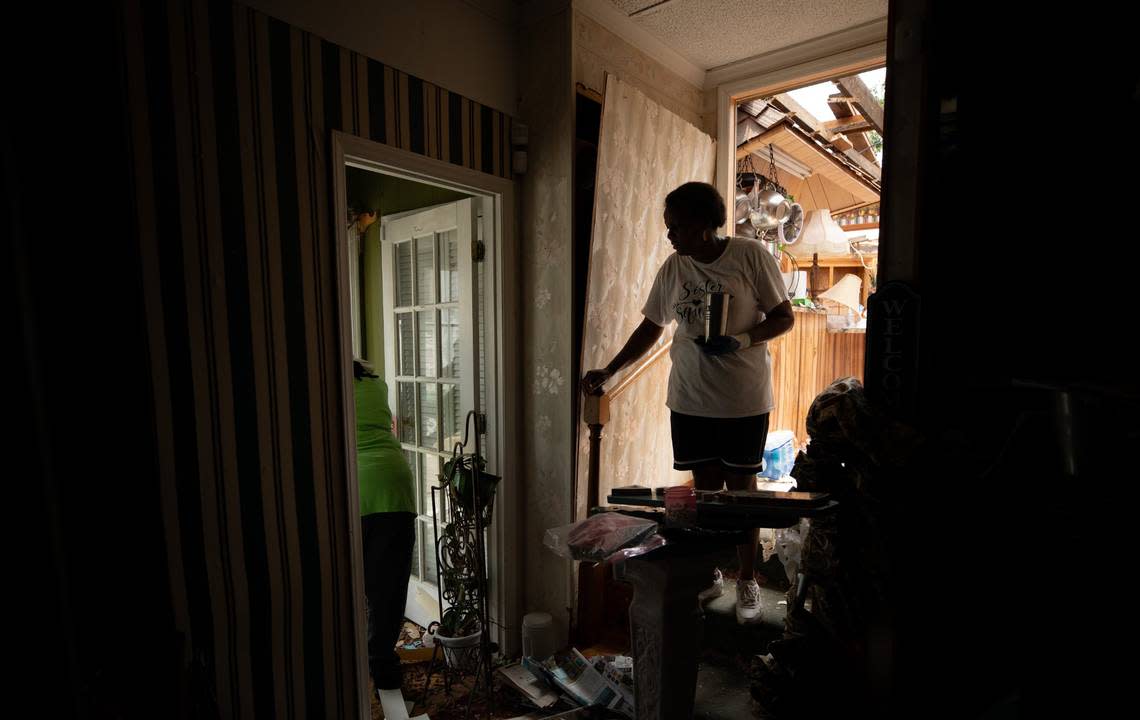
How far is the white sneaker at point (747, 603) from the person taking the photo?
2.20 m

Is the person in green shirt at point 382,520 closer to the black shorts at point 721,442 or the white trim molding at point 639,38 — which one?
the black shorts at point 721,442

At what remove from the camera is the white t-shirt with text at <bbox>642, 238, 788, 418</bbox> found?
7.03ft

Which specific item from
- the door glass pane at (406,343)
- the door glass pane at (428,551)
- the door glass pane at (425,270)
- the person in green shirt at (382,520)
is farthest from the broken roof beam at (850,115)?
the door glass pane at (428,551)

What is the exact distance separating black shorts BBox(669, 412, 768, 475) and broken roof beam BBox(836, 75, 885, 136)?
6.64 feet

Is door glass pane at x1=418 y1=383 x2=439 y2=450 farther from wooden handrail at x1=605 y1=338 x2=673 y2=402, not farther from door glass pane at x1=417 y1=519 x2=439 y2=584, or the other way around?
wooden handrail at x1=605 y1=338 x2=673 y2=402

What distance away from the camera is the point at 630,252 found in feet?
8.70

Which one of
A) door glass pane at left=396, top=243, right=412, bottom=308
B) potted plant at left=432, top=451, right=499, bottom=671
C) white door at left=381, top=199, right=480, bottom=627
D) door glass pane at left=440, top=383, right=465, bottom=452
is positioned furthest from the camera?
door glass pane at left=396, top=243, right=412, bottom=308

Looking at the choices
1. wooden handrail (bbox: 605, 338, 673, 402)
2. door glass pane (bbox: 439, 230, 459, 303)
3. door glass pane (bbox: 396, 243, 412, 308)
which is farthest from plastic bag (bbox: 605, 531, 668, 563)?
door glass pane (bbox: 396, 243, 412, 308)

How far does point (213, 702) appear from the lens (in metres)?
1.47

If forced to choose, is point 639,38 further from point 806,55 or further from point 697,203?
point 697,203

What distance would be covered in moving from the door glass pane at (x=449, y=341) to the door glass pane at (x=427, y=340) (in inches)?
2.4

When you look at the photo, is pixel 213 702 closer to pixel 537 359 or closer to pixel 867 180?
pixel 537 359

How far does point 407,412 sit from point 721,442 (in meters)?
1.63

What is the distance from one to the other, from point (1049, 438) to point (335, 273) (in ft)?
6.29
